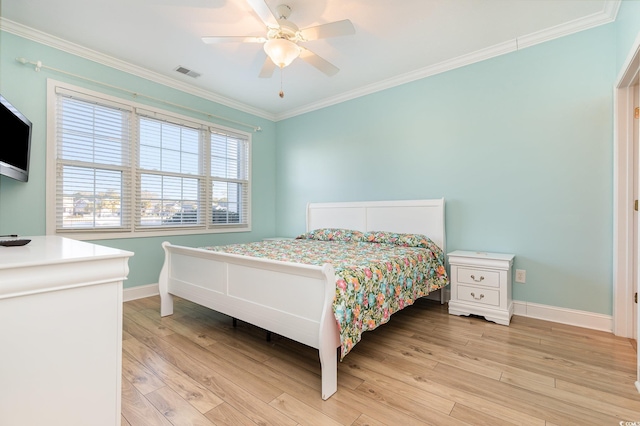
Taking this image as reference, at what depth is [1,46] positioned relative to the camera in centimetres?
255

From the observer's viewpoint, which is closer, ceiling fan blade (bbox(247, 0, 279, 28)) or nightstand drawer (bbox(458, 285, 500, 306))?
ceiling fan blade (bbox(247, 0, 279, 28))

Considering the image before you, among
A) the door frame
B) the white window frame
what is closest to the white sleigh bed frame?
the white window frame

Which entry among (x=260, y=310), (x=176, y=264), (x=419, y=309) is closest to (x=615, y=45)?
(x=419, y=309)

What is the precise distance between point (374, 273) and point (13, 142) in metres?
2.73

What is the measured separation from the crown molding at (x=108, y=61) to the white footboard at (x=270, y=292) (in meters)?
2.16

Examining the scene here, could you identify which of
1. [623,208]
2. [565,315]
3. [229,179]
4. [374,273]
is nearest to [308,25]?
[374,273]

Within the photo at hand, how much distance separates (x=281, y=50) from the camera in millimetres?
2316

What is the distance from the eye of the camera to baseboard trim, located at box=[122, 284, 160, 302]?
10.6 feet

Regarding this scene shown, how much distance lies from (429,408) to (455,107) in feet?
9.61

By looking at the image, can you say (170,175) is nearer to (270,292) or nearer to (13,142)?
(13,142)

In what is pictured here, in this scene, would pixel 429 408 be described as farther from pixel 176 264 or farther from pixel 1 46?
pixel 1 46

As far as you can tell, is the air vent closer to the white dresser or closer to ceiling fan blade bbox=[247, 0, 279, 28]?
ceiling fan blade bbox=[247, 0, 279, 28]

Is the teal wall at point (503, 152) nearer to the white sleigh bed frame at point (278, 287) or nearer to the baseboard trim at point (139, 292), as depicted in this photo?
the baseboard trim at point (139, 292)

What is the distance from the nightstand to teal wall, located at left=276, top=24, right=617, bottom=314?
37 cm
